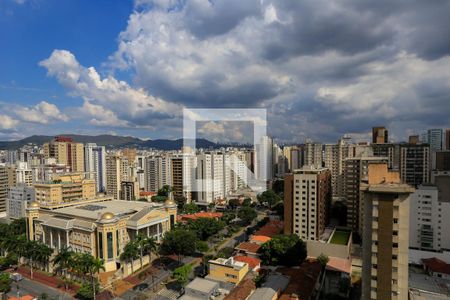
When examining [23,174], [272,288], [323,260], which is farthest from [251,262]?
[23,174]

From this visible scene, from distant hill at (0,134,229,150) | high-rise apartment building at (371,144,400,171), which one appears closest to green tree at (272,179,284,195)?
high-rise apartment building at (371,144,400,171)

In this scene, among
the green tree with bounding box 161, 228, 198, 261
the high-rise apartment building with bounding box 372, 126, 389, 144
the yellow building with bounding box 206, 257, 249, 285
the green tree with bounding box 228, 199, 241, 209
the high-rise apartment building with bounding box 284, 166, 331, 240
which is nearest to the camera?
the yellow building with bounding box 206, 257, 249, 285

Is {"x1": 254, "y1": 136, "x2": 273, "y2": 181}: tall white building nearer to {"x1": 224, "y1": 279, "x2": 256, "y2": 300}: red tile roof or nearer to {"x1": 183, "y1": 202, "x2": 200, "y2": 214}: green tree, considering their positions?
{"x1": 183, "y1": 202, "x2": 200, "y2": 214}: green tree

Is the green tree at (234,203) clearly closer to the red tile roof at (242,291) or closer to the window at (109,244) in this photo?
the window at (109,244)

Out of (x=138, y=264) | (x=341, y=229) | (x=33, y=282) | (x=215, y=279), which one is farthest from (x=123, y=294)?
(x=341, y=229)

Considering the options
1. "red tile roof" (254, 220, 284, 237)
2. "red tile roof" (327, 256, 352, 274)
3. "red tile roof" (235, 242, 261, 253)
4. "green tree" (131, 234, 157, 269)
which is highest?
"green tree" (131, 234, 157, 269)

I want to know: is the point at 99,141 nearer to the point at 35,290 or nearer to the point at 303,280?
the point at 35,290

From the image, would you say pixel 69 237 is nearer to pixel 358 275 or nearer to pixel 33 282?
pixel 33 282

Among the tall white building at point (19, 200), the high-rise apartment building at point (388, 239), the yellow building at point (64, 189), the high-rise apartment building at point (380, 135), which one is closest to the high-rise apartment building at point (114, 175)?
the yellow building at point (64, 189)
